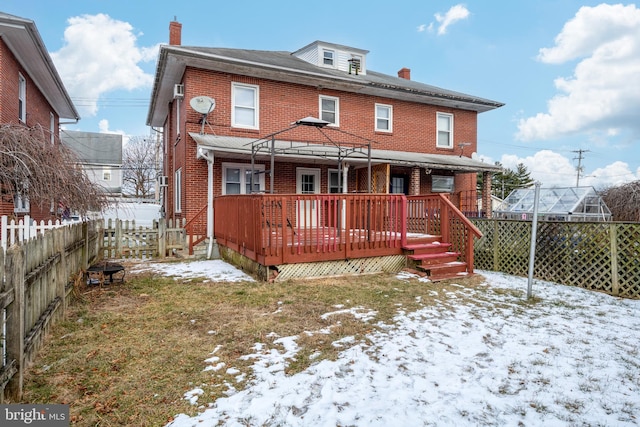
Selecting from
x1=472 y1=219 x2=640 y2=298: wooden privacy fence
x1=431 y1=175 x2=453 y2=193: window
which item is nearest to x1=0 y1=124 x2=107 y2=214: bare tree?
x1=472 y1=219 x2=640 y2=298: wooden privacy fence

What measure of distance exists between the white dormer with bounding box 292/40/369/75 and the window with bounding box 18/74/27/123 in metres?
10.4

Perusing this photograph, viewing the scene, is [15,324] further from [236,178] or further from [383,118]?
[383,118]

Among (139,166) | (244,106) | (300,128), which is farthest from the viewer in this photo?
(139,166)

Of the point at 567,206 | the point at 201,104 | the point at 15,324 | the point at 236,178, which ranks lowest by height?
the point at 15,324

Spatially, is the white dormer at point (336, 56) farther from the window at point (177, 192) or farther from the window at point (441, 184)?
the window at point (177, 192)

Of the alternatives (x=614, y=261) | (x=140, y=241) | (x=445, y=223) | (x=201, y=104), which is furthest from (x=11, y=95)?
(x=614, y=261)

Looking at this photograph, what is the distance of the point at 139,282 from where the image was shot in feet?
24.3

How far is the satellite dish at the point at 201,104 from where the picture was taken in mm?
11133

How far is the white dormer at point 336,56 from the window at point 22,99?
10.4 meters

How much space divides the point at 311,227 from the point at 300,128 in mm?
7258

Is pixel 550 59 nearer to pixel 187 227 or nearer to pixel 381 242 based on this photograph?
pixel 381 242

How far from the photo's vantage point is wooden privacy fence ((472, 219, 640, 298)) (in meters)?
6.85

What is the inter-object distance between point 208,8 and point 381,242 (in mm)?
11849

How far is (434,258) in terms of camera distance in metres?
8.30
